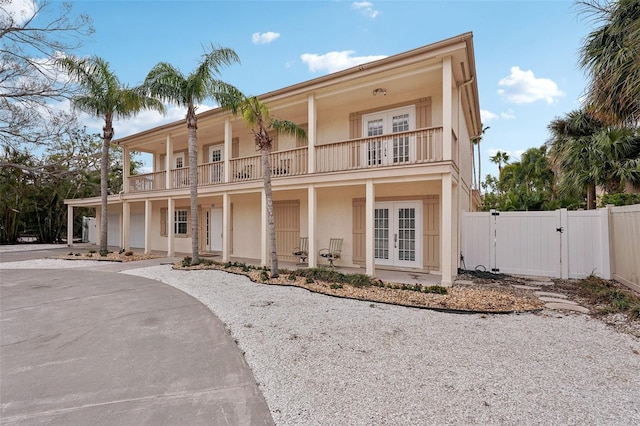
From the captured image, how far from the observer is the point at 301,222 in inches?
487

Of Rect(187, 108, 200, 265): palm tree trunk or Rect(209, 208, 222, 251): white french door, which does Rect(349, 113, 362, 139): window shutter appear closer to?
Rect(187, 108, 200, 265): palm tree trunk

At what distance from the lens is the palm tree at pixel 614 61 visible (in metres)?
5.80

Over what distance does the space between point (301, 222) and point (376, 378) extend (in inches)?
363

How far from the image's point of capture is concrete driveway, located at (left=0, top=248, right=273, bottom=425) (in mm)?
2854

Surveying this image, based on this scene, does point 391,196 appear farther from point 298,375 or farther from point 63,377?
point 63,377

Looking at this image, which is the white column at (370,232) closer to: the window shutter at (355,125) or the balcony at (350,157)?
the balcony at (350,157)

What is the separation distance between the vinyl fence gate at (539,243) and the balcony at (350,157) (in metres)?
3.26

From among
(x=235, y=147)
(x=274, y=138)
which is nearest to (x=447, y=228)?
(x=274, y=138)

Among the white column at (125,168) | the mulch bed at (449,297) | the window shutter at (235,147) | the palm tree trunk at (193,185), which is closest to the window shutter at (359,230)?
the mulch bed at (449,297)

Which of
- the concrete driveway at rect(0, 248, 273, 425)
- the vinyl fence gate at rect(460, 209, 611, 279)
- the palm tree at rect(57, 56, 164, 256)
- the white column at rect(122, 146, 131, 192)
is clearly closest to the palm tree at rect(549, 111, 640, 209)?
the vinyl fence gate at rect(460, 209, 611, 279)

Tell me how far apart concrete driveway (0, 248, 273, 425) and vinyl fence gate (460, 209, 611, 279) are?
8560 mm

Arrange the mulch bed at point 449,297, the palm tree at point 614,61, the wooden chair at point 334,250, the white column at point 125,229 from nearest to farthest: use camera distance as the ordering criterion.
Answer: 1. the palm tree at point 614,61
2. the mulch bed at point 449,297
3. the wooden chair at point 334,250
4. the white column at point 125,229

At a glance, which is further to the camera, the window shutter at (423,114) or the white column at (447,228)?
the window shutter at (423,114)

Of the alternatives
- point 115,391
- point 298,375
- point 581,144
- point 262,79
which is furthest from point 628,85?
point 262,79
